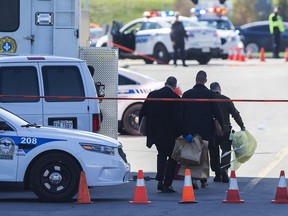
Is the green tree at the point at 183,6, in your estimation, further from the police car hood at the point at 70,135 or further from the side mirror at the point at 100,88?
the police car hood at the point at 70,135

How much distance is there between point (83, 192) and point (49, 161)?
2.08ft

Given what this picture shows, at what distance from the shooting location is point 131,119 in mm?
23922

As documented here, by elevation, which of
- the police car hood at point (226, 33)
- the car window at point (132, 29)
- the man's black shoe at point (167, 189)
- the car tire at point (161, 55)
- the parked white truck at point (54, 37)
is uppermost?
the parked white truck at point (54, 37)

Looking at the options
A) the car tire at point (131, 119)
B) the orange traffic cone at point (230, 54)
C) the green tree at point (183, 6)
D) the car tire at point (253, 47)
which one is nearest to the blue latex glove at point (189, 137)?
the car tire at point (131, 119)

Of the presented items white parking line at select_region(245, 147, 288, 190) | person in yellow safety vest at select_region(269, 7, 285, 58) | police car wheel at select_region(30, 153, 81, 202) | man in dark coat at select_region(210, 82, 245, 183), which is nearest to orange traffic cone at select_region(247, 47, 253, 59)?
person in yellow safety vest at select_region(269, 7, 285, 58)

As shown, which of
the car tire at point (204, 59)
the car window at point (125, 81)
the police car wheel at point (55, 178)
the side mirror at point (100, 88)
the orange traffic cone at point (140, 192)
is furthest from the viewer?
the car tire at point (204, 59)

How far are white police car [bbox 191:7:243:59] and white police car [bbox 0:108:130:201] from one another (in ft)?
93.4

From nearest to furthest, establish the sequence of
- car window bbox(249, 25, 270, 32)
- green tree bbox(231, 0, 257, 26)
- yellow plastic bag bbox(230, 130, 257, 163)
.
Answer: yellow plastic bag bbox(230, 130, 257, 163), car window bbox(249, 25, 270, 32), green tree bbox(231, 0, 257, 26)

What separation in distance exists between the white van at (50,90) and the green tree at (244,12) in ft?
159

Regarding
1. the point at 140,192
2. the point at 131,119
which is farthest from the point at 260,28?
the point at 140,192

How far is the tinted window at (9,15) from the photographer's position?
18.2 meters

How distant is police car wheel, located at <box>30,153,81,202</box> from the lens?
1459 centimetres

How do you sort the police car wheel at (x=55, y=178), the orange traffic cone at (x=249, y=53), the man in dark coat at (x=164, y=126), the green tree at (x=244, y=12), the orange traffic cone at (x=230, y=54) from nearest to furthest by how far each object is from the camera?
1. the police car wheel at (x=55, y=178)
2. the man in dark coat at (x=164, y=126)
3. the orange traffic cone at (x=230, y=54)
4. the orange traffic cone at (x=249, y=53)
5. the green tree at (x=244, y=12)

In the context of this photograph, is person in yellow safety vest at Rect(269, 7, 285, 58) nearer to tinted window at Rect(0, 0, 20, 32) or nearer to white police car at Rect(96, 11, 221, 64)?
white police car at Rect(96, 11, 221, 64)
